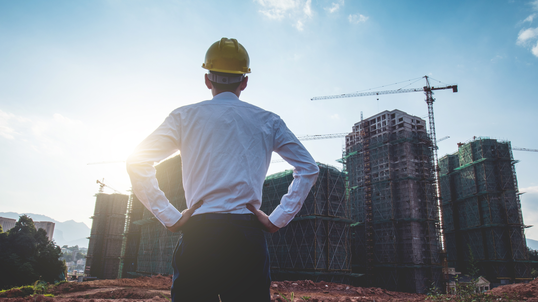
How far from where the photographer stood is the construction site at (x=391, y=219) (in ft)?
97.8

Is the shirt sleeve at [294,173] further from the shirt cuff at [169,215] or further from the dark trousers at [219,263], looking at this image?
the shirt cuff at [169,215]

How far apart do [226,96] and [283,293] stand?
483 inches

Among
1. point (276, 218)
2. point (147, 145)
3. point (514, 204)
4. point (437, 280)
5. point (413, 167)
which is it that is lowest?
point (437, 280)

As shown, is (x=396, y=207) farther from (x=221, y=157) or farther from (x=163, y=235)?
(x=221, y=157)

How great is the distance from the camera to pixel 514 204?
43969 mm

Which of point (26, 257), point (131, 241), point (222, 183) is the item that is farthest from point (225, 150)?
point (131, 241)

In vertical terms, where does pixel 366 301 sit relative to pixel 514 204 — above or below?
below

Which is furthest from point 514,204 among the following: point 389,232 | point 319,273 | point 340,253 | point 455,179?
point 319,273

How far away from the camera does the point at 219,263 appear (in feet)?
4.76

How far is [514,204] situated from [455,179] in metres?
9.86

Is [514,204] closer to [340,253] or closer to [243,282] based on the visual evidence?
[340,253]

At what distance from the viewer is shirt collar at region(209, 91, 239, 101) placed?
1.85 m

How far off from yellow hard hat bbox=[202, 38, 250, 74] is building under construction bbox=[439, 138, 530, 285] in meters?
46.9

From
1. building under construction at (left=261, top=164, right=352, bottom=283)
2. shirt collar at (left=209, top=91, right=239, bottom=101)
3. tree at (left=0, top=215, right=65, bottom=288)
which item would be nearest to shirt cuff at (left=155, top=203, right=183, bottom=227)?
shirt collar at (left=209, top=91, right=239, bottom=101)
